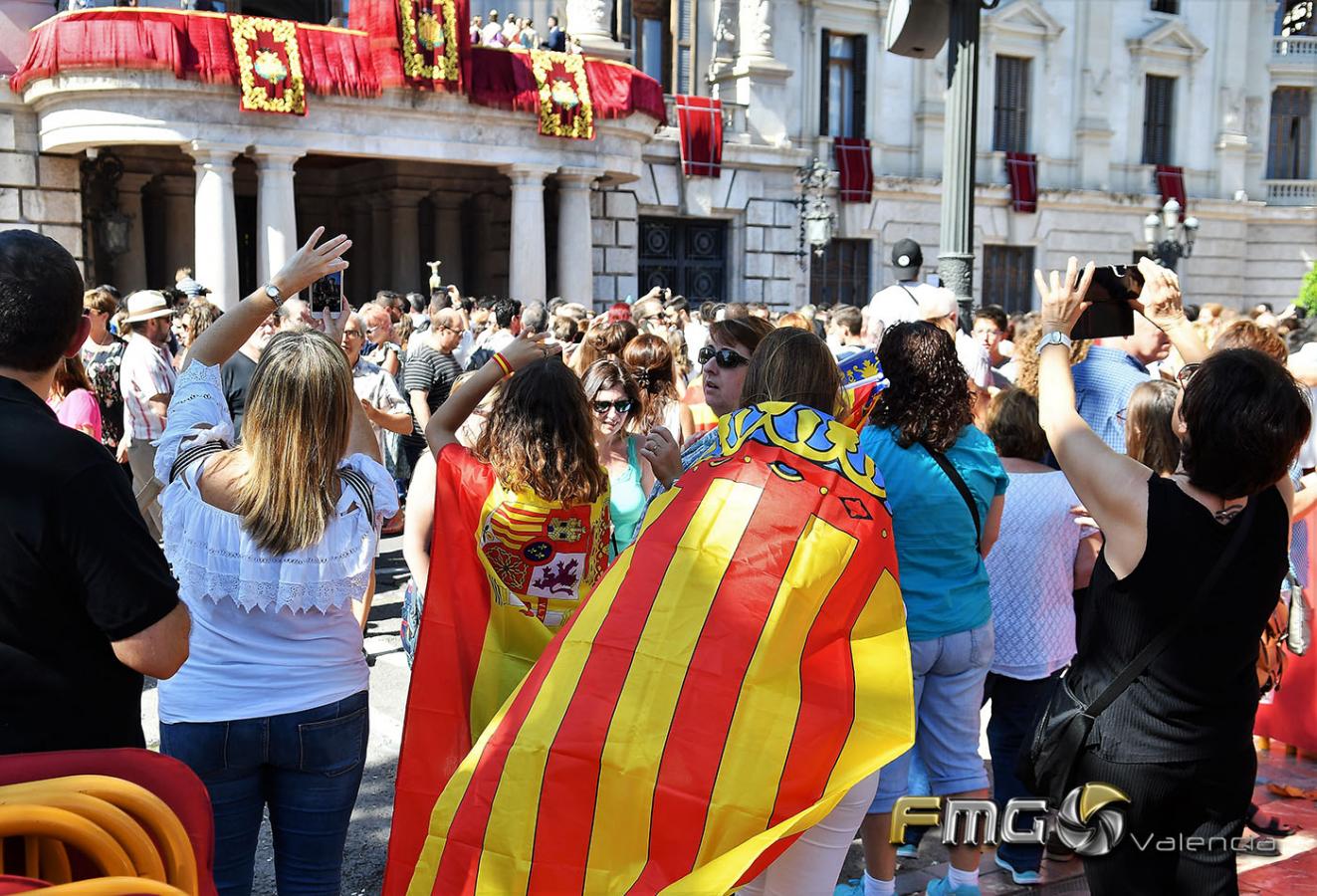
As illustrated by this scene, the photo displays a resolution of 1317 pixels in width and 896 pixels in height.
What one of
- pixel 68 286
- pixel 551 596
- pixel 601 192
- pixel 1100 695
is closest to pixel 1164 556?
pixel 1100 695

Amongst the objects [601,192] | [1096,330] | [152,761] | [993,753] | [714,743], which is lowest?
[993,753]

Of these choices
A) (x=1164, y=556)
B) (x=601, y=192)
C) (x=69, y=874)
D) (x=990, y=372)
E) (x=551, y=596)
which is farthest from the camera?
(x=601, y=192)

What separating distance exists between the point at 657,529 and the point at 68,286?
1.46 metres

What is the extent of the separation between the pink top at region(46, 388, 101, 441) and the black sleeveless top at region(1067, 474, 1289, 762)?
17.9 feet

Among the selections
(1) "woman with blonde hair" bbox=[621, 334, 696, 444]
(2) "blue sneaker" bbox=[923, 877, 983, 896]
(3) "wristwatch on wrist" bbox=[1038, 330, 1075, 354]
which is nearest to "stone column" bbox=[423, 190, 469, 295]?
(1) "woman with blonde hair" bbox=[621, 334, 696, 444]

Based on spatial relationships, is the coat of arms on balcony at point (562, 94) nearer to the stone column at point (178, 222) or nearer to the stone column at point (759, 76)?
the stone column at point (759, 76)

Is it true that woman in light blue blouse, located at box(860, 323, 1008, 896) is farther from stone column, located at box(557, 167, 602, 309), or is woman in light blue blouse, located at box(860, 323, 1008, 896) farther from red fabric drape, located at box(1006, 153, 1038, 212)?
red fabric drape, located at box(1006, 153, 1038, 212)

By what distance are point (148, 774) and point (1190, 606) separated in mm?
2180

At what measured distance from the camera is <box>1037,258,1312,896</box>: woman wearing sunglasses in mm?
2758

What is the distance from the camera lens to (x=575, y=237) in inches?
806

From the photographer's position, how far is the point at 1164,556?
2748 mm

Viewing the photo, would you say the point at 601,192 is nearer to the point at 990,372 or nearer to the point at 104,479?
the point at 990,372

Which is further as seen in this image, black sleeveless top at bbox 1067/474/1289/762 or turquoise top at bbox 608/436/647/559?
turquoise top at bbox 608/436/647/559

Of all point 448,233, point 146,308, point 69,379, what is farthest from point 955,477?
point 448,233
